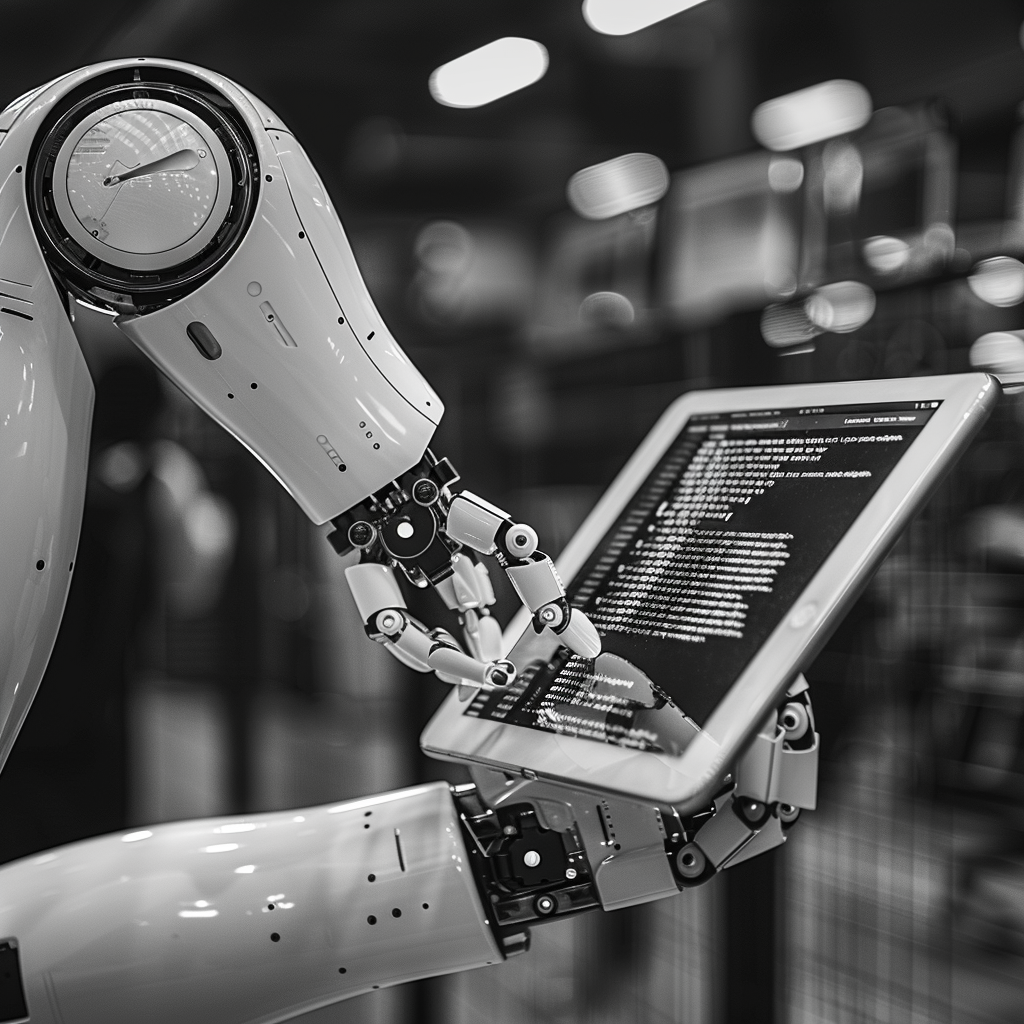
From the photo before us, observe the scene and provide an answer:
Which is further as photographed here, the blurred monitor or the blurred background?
the blurred monitor

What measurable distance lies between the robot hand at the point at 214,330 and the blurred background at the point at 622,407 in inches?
31.1

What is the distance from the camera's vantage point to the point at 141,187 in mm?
846

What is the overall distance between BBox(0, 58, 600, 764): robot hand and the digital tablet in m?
0.08

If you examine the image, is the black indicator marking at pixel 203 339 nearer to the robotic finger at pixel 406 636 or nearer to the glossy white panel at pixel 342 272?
the glossy white panel at pixel 342 272

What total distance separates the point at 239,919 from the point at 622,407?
5.17 feet

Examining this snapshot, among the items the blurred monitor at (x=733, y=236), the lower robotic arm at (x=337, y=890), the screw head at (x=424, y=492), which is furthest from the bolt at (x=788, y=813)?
the blurred monitor at (x=733, y=236)

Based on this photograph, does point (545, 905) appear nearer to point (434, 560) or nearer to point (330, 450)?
point (434, 560)

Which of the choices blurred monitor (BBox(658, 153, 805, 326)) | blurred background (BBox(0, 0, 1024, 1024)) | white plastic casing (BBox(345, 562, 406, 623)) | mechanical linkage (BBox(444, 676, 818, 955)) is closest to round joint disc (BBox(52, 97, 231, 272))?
white plastic casing (BBox(345, 562, 406, 623))

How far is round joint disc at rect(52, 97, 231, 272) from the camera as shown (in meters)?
0.85

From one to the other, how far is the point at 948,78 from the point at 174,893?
146 inches

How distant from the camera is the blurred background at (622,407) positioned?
1.59 meters

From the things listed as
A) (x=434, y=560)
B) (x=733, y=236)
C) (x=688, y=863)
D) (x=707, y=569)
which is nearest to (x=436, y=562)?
(x=434, y=560)

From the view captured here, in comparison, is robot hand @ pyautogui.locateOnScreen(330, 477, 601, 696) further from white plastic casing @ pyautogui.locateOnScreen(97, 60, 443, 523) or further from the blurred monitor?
the blurred monitor

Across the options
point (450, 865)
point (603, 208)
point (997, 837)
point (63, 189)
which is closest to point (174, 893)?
point (450, 865)
